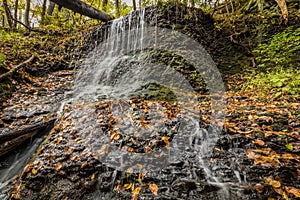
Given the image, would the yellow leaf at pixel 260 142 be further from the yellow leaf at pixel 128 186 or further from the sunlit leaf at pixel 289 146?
the yellow leaf at pixel 128 186

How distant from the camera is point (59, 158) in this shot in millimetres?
2703

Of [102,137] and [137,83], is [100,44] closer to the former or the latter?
[137,83]

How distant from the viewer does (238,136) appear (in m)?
2.85

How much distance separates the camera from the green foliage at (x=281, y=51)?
5.36 meters

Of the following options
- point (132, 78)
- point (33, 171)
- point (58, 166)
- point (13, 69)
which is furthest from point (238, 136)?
point (13, 69)

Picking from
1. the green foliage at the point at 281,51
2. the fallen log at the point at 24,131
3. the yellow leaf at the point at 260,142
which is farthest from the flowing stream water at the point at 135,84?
the green foliage at the point at 281,51

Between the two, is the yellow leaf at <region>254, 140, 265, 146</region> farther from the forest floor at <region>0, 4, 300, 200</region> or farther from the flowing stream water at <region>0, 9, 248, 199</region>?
the flowing stream water at <region>0, 9, 248, 199</region>

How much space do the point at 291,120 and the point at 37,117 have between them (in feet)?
18.5

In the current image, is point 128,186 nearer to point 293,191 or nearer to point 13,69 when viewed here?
point 293,191

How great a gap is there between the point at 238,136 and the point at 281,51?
472cm

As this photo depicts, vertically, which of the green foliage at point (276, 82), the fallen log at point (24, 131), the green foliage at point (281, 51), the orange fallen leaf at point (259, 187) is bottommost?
the orange fallen leaf at point (259, 187)

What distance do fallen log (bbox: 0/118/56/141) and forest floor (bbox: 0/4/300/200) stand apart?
1.29 feet

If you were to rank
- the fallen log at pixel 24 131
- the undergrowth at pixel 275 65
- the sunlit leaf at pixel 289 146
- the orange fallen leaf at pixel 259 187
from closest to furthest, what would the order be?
the orange fallen leaf at pixel 259 187 < the sunlit leaf at pixel 289 146 < the fallen log at pixel 24 131 < the undergrowth at pixel 275 65

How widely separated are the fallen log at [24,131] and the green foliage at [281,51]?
6735 mm
